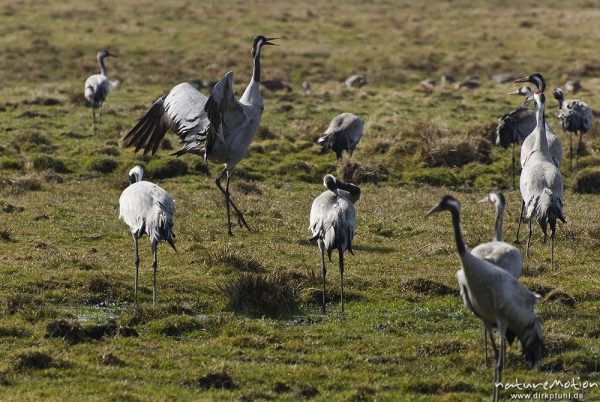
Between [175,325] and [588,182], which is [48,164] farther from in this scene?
[175,325]

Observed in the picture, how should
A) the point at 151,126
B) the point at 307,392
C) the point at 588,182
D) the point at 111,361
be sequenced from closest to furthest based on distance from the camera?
the point at 307,392 → the point at 111,361 → the point at 151,126 → the point at 588,182

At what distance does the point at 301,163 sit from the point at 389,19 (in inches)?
1333

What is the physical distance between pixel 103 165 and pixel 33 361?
1171 cm

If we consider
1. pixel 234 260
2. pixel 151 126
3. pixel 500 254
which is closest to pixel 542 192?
pixel 500 254

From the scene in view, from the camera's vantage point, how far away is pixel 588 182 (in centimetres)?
1931

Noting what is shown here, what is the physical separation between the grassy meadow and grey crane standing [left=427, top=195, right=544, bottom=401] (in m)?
0.64

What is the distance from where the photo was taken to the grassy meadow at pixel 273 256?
9202mm

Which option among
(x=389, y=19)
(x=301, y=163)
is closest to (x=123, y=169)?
(x=301, y=163)

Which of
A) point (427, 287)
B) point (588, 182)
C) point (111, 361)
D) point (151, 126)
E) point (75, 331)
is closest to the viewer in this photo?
point (111, 361)

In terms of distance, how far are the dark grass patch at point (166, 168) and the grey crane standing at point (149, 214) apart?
307 inches

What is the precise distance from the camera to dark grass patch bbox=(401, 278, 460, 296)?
12.3m

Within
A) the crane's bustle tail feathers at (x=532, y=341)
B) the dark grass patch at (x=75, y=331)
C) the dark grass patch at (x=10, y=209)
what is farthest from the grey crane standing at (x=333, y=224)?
the dark grass patch at (x=10, y=209)

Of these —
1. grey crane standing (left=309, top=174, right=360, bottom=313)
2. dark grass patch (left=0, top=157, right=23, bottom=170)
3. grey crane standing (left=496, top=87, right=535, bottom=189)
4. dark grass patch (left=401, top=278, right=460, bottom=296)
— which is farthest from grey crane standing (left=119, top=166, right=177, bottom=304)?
grey crane standing (left=496, top=87, right=535, bottom=189)

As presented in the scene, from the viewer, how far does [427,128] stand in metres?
23.5
